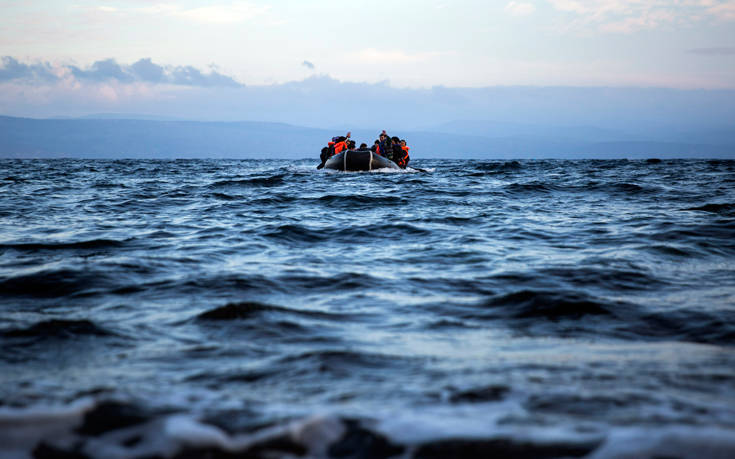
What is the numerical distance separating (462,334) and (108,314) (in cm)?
278

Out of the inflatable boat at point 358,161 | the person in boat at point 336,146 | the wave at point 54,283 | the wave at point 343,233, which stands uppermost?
the person in boat at point 336,146

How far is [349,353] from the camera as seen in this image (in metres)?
3.53

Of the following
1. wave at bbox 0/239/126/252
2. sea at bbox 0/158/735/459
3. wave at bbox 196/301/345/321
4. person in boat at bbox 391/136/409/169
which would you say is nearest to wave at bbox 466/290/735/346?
sea at bbox 0/158/735/459

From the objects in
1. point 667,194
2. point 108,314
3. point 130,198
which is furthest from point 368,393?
point 667,194

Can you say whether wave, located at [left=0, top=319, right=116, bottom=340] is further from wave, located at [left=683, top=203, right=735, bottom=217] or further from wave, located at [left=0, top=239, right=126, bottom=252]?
wave, located at [left=683, top=203, right=735, bottom=217]

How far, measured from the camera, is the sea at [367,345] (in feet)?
7.76

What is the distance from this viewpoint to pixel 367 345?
3736mm

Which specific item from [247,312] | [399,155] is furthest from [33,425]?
[399,155]

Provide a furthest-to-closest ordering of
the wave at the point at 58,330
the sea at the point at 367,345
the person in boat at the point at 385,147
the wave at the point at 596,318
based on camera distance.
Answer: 1. the person in boat at the point at 385,147
2. the wave at the point at 596,318
3. the wave at the point at 58,330
4. the sea at the point at 367,345

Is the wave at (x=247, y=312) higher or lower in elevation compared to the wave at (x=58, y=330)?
higher

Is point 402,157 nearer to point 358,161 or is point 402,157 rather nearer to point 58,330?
point 358,161

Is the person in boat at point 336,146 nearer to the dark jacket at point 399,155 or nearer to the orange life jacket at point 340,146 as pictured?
the orange life jacket at point 340,146

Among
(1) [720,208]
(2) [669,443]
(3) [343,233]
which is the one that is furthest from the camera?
(1) [720,208]

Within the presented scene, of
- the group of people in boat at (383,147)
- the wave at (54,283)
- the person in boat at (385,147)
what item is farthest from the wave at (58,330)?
the person in boat at (385,147)
